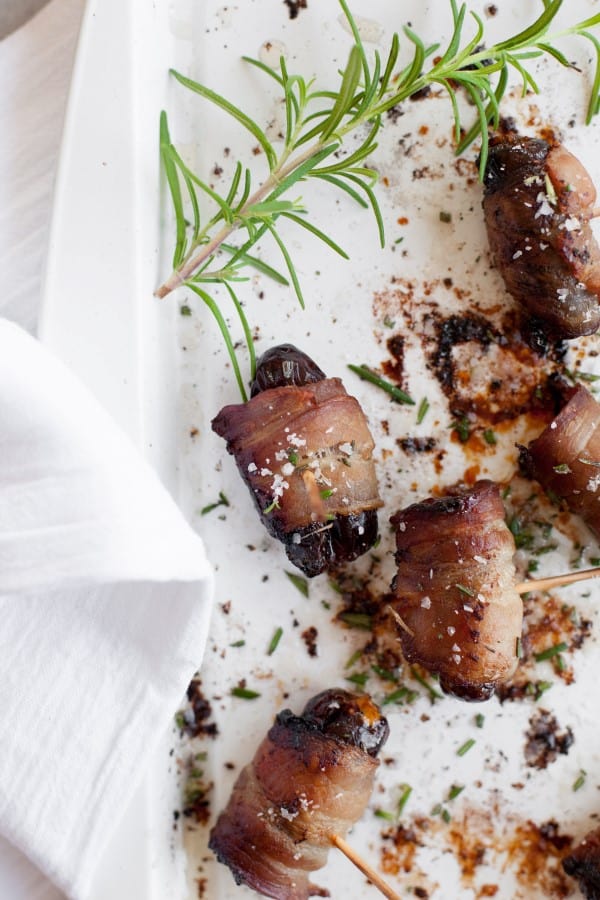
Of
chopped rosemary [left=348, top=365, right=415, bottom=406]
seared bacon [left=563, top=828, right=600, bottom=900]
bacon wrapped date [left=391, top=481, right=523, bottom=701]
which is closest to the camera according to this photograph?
bacon wrapped date [left=391, top=481, right=523, bottom=701]

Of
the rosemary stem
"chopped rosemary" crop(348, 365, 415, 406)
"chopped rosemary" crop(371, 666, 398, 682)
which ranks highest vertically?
the rosemary stem

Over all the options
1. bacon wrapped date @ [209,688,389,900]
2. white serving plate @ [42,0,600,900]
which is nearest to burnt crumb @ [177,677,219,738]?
white serving plate @ [42,0,600,900]

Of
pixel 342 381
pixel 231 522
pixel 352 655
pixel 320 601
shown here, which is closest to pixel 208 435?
pixel 231 522

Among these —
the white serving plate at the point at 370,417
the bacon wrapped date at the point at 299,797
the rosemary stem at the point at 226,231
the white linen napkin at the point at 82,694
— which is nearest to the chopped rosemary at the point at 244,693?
the white serving plate at the point at 370,417

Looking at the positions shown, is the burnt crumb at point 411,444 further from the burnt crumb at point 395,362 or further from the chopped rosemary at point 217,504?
the chopped rosemary at point 217,504

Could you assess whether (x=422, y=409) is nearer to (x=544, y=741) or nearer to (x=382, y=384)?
(x=382, y=384)

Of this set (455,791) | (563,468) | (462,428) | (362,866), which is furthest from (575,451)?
(362,866)

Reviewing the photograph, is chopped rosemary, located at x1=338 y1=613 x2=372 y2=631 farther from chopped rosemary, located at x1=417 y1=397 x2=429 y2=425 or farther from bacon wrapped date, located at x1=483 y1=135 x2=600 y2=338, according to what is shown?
bacon wrapped date, located at x1=483 y1=135 x2=600 y2=338

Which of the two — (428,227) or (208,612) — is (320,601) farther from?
(428,227)
